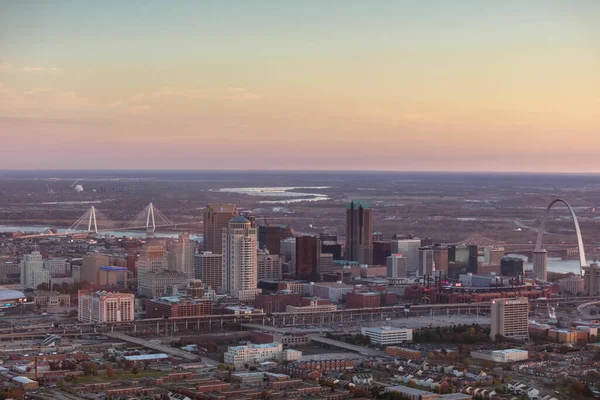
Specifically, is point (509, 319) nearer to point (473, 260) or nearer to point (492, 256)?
point (473, 260)

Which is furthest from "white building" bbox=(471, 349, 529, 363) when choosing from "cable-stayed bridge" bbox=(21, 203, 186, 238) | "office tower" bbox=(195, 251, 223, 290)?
"cable-stayed bridge" bbox=(21, 203, 186, 238)

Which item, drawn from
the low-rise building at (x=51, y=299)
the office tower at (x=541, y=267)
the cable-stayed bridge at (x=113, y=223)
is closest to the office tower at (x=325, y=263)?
the office tower at (x=541, y=267)

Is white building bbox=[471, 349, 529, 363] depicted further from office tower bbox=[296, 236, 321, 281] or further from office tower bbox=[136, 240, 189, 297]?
office tower bbox=[296, 236, 321, 281]

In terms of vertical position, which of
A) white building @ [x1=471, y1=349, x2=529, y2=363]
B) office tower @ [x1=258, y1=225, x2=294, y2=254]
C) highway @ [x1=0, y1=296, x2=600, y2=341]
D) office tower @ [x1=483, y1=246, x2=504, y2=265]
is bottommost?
highway @ [x1=0, y1=296, x2=600, y2=341]

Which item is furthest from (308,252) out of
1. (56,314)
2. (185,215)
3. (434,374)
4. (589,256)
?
(185,215)

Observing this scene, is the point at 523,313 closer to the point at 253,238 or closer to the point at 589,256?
the point at 253,238

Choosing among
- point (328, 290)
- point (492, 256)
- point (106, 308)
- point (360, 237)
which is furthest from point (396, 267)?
point (106, 308)

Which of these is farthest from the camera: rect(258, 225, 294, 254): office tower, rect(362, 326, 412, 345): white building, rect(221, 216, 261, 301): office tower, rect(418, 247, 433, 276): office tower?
rect(258, 225, 294, 254): office tower
